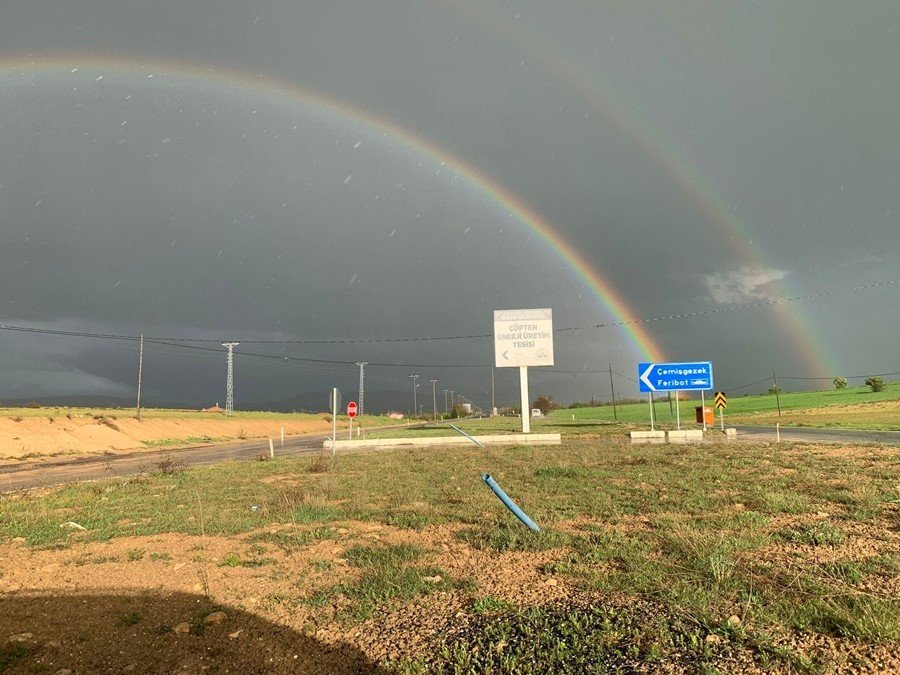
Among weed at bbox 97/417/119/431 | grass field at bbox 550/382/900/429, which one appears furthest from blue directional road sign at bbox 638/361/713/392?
weed at bbox 97/417/119/431

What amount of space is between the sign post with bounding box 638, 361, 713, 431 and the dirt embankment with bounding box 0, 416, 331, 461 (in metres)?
37.4

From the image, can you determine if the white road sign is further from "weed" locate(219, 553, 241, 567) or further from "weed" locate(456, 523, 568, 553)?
"weed" locate(219, 553, 241, 567)

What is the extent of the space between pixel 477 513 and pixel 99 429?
141ft

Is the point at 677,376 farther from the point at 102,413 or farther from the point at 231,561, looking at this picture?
the point at 102,413

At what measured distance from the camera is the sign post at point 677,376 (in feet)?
109

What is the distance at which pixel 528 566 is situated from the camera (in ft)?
19.3

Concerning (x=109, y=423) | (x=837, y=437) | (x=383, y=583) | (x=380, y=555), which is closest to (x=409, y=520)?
(x=380, y=555)

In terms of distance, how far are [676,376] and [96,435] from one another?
42446 millimetres

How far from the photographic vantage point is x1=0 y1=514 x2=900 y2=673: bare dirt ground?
4023 mm

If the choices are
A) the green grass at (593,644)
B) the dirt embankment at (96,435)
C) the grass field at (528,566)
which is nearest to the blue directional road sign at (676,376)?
the grass field at (528,566)

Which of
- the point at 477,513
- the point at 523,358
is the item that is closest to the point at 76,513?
the point at 477,513

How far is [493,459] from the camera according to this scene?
18922mm

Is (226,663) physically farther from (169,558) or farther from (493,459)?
(493,459)

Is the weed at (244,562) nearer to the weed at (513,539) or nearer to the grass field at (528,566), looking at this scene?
the grass field at (528,566)
